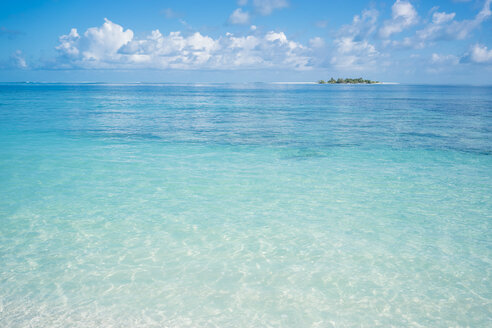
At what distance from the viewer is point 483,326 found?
5.73 meters

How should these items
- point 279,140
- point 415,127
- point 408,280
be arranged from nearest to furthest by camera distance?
point 408,280
point 279,140
point 415,127

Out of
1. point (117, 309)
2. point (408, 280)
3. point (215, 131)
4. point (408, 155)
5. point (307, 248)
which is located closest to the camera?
point (117, 309)

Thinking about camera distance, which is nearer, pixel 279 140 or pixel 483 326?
pixel 483 326

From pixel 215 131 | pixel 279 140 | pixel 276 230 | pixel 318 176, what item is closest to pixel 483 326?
pixel 276 230

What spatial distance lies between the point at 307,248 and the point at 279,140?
14318 millimetres

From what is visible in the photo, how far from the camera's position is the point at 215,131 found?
25.7m

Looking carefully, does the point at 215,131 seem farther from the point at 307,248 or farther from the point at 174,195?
the point at 307,248

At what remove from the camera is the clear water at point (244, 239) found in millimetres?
6172

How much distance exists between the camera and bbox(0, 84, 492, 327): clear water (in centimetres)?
617

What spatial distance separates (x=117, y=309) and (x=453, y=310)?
6.01 m

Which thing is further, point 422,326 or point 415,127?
point 415,127

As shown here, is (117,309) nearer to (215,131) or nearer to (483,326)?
(483,326)

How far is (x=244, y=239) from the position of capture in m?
8.73

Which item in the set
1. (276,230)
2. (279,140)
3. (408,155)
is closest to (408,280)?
(276,230)
